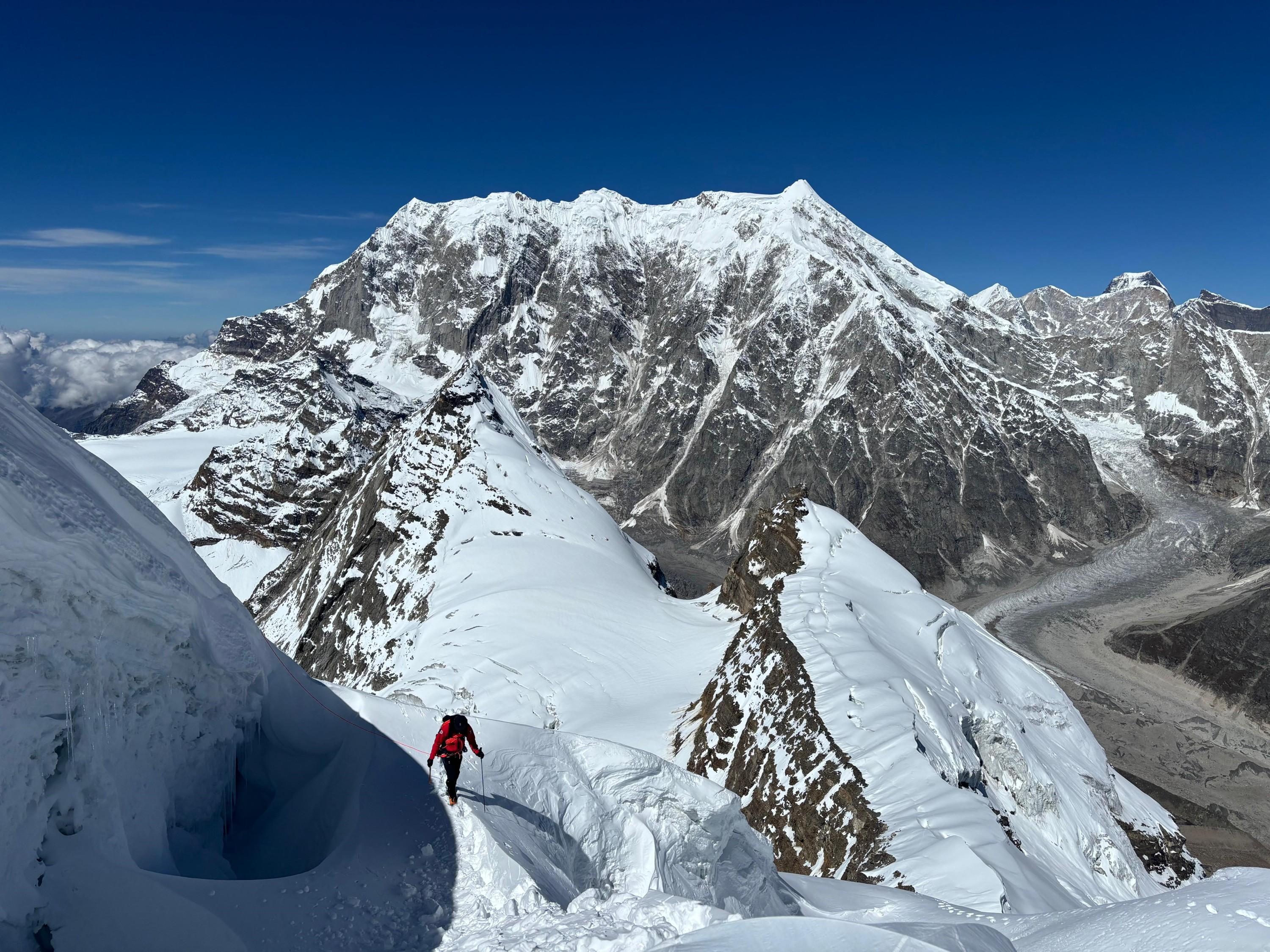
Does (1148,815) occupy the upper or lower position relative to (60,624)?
lower

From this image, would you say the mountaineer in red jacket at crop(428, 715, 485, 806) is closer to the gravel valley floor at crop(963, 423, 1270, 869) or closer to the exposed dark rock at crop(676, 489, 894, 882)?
the exposed dark rock at crop(676, 489, 894, 882)

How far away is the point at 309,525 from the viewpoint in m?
118

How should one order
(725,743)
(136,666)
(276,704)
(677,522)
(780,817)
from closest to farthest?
(136,666) < (276,704) < (780,817) < (725,743) < (677,522)

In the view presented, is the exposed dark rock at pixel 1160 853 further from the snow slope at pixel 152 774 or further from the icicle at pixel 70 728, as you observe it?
the icicle at pixel 70 728

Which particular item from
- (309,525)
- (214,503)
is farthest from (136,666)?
(214,503)

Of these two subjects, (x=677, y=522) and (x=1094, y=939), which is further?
(x=677, y=522)

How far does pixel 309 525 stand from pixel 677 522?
94.0 m

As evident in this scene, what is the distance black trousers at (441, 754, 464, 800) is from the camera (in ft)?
38.5

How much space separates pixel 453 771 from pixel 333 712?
14.1ft

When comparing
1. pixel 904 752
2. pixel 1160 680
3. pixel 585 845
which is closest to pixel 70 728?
pixel 585 845

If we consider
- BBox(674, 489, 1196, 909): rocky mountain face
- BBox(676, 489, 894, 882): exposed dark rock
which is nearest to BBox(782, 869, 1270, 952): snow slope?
BBox(674, 489, 1196, 909): rocky mountain face

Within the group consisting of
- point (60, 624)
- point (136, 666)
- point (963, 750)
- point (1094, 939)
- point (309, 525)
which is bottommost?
point (309, 525)

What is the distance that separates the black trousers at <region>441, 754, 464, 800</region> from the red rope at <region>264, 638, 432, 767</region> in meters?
1.95

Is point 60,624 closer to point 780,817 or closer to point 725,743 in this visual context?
point 780,817
